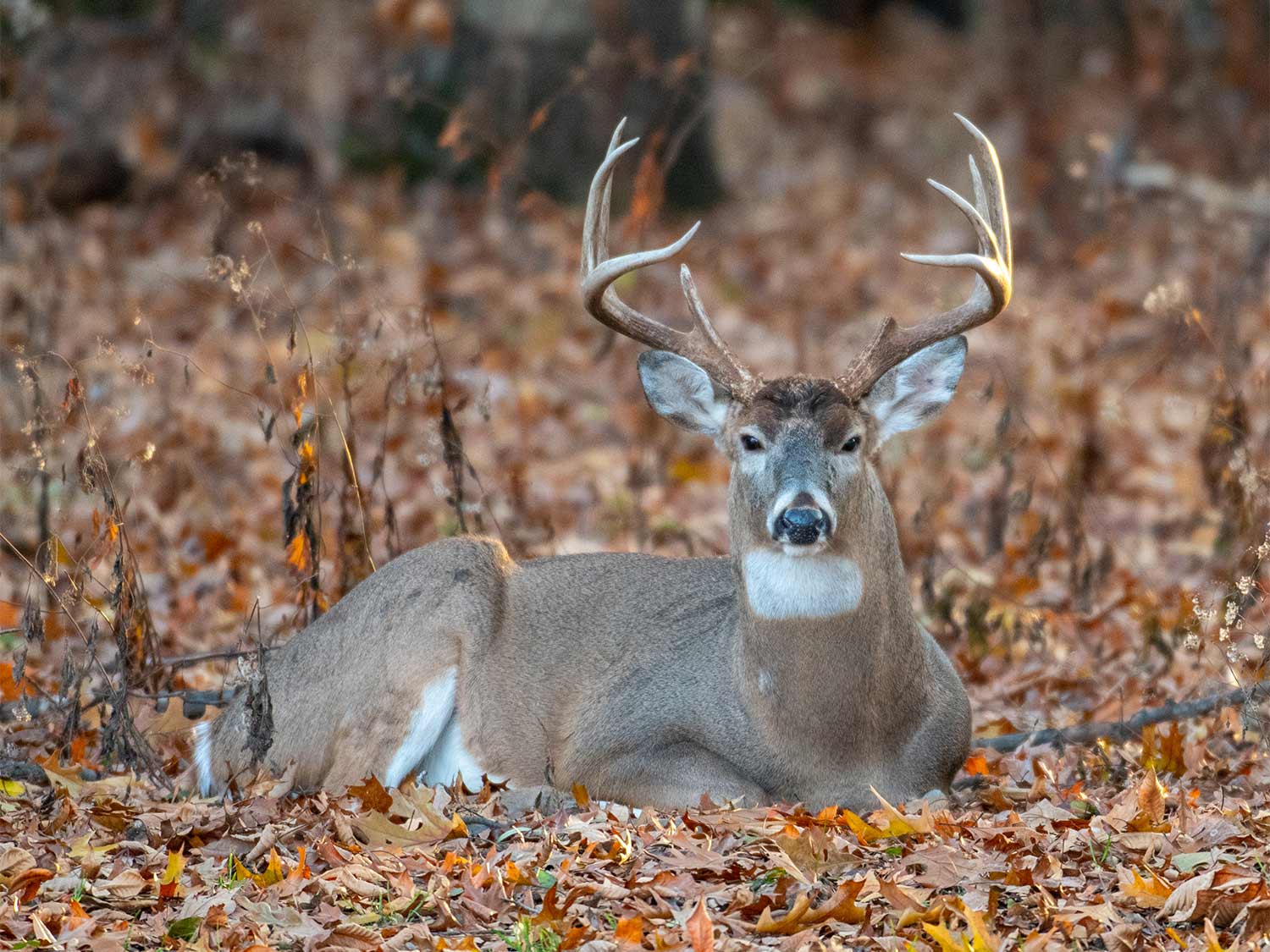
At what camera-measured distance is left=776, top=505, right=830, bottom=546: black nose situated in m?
5.30

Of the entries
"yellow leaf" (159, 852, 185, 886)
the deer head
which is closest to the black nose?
the deer head

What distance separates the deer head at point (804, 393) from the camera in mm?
Result: 5547

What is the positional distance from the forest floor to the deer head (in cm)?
92

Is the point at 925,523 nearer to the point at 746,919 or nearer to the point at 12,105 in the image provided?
the point at 746,919

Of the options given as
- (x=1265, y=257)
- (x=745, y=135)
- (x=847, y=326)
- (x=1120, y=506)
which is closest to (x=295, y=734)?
(x=1120, y=506)

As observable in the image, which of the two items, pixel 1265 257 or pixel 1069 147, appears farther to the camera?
pixel 1069 147

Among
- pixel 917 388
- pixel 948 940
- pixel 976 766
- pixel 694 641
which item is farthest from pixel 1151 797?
pixel 694 641

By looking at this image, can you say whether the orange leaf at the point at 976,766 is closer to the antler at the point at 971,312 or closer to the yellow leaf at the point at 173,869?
the antler at the point at 971,312

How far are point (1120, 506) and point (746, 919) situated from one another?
228 inches

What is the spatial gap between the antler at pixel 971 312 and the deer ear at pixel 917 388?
0.07 m

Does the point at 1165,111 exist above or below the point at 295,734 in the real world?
above

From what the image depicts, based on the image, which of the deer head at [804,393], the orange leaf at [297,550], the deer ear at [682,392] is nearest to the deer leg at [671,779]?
the deer head at [804,393]

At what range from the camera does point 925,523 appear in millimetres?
7824

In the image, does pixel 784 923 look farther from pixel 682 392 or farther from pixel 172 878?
pixel 682 392
